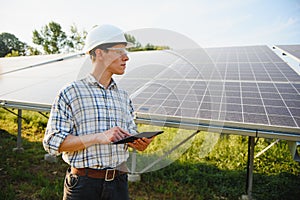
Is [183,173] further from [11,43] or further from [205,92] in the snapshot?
[11,43]

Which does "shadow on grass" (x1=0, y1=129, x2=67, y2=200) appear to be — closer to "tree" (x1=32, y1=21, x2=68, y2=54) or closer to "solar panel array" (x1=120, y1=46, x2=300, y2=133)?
"solar panel array" (x1=120, y1=46, x2=300, y2=133)

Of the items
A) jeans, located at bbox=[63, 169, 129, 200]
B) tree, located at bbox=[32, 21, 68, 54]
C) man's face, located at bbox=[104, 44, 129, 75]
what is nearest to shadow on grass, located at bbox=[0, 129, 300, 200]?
jeans, located at bbox=[63, 169, 129, 200]

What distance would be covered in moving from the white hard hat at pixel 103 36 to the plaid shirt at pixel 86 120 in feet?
0.86

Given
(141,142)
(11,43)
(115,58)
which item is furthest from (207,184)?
(11,43)

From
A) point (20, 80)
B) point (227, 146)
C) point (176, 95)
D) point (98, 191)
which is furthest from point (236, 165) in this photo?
point (20, 80)

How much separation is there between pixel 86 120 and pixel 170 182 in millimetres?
2919

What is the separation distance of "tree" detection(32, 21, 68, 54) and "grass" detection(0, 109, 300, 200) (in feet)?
91.7

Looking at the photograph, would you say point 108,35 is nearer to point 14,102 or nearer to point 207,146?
point 207,146

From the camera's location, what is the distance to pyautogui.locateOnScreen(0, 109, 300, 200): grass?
389 centimetres

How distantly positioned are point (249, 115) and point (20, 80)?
4745 mm

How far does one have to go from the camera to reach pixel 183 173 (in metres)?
4.69

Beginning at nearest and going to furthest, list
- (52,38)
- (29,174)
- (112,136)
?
1. (112,136)
2. (29,174)
3. (52,38)

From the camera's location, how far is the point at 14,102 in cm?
399

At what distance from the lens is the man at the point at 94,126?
1729 millimetres
